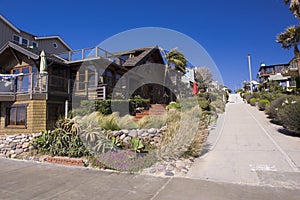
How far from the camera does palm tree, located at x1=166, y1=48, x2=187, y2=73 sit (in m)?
20.8

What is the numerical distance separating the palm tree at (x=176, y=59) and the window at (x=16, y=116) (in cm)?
1481

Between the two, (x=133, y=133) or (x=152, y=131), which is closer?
(x=133, y=133)

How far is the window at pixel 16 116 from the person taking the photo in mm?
10906

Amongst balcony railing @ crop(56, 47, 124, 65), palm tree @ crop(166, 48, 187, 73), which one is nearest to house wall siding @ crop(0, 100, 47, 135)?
balcony railing @ crop(56, 47, 124, 65)

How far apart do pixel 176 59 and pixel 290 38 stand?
1061cm

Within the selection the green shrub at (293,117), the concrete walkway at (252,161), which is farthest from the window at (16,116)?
the green shrub at (293,117)

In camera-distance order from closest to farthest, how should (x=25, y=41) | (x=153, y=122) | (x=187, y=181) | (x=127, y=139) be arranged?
(x=187, y=181), (x=127, y=139), (x=153, y=122), (x=25, y=41)

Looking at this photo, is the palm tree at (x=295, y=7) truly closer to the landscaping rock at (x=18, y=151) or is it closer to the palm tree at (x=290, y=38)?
the palm tree at (x=290, y=38)

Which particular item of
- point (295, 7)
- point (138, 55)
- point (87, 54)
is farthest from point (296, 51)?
point (87, 54)

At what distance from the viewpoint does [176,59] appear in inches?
825

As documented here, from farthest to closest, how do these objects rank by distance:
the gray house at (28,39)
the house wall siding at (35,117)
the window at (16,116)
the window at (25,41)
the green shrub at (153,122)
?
the window at (25,41), the gray house at (28,39), the window at (16,116), the house wall siding at (35,117), the green shrub at (153,122)

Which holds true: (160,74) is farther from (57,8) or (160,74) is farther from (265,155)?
(265,155)

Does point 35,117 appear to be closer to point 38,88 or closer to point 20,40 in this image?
point 38,88

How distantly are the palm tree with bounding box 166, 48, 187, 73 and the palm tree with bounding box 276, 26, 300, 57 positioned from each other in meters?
9.38
